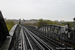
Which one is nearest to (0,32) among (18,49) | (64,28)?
(18,49)

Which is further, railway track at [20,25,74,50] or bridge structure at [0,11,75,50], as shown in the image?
railway track at [20,25,74,50]

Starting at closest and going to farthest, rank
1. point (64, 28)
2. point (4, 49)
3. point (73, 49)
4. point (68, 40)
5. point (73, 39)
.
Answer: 1. point (4, 49)
2. point (73, 49)
3. point (73, 39)
4. point (68, 40)
5. point (64, 28)

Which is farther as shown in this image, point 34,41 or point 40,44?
point 34,41

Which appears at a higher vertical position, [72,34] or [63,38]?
[72,34]

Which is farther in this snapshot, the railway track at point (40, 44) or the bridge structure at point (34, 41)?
the railway track at point (40, 44)

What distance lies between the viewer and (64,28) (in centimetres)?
1323

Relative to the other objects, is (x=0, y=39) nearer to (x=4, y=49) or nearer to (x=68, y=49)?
(x=4, y=49)

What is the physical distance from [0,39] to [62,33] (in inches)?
414

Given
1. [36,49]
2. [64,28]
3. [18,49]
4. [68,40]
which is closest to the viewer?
[18,49]

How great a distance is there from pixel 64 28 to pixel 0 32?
10.2 m

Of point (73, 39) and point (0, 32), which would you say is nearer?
point (0, 32)

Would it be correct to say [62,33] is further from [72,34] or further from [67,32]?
[72,34]

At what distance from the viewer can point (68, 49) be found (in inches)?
356

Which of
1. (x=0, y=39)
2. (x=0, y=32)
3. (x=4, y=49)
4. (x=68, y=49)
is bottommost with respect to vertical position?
(x=68, y=49)
